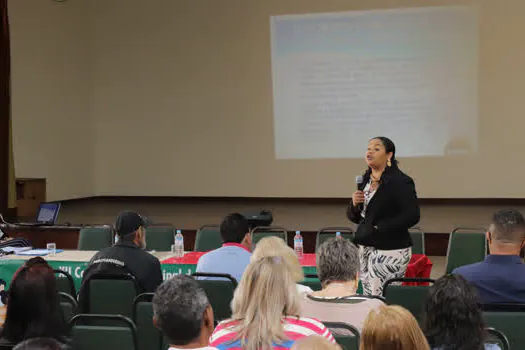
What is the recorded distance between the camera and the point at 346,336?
262 centimetres

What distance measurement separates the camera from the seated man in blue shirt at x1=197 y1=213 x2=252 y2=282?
4.18 metres

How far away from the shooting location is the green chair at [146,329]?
3.19 m

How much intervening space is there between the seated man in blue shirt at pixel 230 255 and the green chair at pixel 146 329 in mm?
944

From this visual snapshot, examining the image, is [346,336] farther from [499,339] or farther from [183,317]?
[183,317]

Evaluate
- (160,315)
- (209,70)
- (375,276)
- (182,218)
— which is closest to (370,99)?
(209,70)

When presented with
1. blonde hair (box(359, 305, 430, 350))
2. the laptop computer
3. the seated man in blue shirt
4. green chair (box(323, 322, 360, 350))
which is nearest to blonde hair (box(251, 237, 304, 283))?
the seated man in blue shirt

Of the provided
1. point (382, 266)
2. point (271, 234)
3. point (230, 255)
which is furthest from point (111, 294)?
point (271, 234)

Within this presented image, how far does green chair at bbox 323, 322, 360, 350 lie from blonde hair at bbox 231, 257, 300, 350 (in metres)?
0.28

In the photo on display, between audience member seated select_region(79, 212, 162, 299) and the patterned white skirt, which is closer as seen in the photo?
audience member seated select_region(79, 212, 162, 299)

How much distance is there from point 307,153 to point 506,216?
6.29 meters

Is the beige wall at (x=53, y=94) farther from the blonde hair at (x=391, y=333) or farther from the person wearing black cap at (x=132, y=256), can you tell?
the blonde hair at (x=391, y=333)

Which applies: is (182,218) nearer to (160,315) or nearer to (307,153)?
(307,153)

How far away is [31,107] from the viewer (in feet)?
31.0

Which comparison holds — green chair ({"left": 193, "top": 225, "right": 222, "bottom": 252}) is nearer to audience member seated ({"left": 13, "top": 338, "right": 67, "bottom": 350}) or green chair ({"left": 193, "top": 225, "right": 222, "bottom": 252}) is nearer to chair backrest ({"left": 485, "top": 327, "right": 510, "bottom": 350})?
chair backrest ({"left": 485, "top": 327, "right": 510, "bottom": 350})
